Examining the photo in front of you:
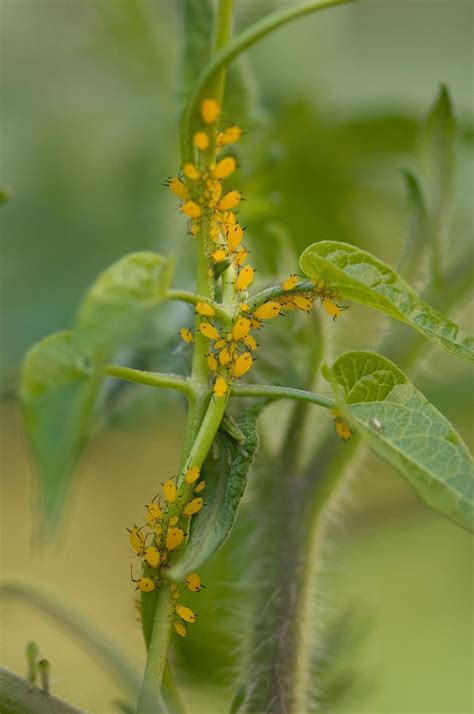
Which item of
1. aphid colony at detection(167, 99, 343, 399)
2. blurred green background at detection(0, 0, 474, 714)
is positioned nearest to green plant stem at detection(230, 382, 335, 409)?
aphid colony at detection(167, 99, 343, 399)

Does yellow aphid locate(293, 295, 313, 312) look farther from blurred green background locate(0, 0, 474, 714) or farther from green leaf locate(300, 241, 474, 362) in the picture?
blurred green background locate(0, 0, 474, 714)

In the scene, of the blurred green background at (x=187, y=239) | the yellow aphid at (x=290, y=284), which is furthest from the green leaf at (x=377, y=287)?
the blurred green background at (x=187, y=239)

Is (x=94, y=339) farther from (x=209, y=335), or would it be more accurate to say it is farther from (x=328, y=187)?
(x=328, y=187)

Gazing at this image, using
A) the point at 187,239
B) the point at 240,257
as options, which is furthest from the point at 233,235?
the point at 187,239

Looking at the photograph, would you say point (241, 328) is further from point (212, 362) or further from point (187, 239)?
point (187, 239)

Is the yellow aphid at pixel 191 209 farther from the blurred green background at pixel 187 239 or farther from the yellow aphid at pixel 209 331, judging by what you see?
the blurred green background at pixel 187 239

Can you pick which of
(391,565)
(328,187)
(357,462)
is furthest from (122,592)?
(357,462)

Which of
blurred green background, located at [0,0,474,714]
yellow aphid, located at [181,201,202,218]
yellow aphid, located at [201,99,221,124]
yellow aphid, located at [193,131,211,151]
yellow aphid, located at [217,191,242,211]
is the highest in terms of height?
yellow aphid, located at [201,99,221,124]

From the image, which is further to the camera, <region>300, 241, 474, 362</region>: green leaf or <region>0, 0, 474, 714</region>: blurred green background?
<region>0, 0, 474, 714</region>: blurred green background
